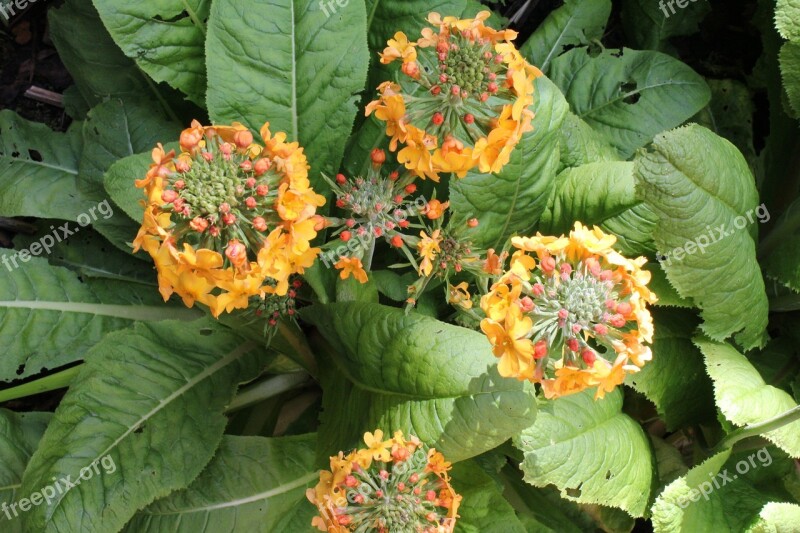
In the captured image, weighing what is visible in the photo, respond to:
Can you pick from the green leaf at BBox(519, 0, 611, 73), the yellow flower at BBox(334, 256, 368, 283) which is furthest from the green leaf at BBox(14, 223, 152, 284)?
the green leaf at BBox(519, 0, 611, 73)

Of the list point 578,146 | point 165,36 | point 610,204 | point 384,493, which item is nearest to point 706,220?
point 610,204

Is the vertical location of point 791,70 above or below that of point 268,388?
above

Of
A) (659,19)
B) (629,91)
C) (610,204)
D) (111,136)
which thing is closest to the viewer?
(610,204)

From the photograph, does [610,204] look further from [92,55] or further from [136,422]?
[92,55]

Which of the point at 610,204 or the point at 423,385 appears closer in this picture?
the point at 423,385

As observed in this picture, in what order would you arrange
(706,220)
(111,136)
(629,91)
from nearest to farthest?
1. (706,220)
2. (111,136)
3. (629,91)

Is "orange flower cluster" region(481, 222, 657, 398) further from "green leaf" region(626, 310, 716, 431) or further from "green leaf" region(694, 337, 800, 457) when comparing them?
"green leaf" region(626, 310, 716, 431)

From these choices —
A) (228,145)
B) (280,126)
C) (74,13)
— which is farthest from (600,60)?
(74,13)

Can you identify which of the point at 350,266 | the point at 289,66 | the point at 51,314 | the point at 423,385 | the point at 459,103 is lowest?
the point at 51,314
